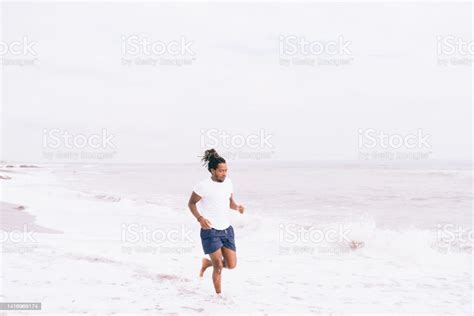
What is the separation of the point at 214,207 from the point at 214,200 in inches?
4.0

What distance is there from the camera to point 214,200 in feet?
19.1

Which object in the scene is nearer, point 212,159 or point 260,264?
point 212,159

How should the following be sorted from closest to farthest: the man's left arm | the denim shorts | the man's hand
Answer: the man's hand < the denim shorts < the man's left arm

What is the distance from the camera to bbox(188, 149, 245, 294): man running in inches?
228

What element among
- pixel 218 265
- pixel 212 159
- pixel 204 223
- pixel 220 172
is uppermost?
pixel 212 159

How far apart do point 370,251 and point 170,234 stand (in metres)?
5.30

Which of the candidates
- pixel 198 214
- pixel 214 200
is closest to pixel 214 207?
pixel 214 200

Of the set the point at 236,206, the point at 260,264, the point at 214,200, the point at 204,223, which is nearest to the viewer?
the point at 204,223

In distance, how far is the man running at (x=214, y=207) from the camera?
5.79m

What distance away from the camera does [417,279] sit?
7926 millimetres

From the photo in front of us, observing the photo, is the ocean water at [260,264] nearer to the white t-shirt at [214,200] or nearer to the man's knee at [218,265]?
the man's knee at [218,265]

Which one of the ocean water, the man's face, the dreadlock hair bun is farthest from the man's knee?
the dreadlock hair bun

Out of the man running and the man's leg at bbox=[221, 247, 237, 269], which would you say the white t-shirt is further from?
the man's leg at bbox=[221, 247, 237, 269]

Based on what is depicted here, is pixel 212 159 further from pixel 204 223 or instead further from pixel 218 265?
pixel 218 265
